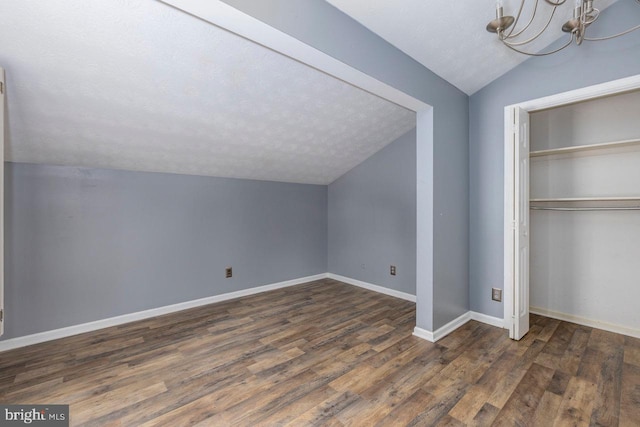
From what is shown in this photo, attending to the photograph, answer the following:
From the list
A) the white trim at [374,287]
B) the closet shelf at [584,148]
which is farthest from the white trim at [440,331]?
the closet shelf at [584,148]

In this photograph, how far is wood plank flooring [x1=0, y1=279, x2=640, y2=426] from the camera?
1.63 meters

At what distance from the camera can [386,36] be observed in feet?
6.64

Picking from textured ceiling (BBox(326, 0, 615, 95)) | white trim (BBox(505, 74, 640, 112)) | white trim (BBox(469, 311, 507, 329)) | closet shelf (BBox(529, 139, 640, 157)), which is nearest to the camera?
textured ceiling (BBox(326, 0, 615, 95))

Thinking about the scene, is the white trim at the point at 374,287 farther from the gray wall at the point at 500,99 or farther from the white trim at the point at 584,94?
the white trim at the point at 584,94

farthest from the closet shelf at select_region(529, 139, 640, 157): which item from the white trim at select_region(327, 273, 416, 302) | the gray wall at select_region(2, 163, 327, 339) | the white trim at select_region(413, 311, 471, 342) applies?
the gray wall at select_region(2, 163, 327, 339)

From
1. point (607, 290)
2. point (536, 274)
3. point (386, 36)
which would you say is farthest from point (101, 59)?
point (607, 290)

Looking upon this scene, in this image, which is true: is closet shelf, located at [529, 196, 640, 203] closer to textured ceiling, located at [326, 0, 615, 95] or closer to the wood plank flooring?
the wood plank flooring

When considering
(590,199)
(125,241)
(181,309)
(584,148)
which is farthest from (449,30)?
(181,309)

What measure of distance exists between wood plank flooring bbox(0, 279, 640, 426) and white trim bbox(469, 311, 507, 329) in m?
0.08

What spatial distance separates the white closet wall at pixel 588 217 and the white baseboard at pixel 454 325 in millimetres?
606

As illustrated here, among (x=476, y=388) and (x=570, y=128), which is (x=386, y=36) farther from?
(x=476, y=388)

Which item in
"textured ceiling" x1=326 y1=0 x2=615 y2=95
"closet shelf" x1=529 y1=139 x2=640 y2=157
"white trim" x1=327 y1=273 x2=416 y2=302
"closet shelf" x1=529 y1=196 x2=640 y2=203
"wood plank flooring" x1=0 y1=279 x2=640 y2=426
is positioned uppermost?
"textured ceiling" x1=326 y1=0 x2=615 y2=95

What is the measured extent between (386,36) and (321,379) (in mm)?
2407

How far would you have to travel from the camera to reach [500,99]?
2.75 m
